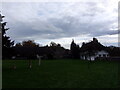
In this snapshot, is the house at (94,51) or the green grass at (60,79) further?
the house at (94,51)

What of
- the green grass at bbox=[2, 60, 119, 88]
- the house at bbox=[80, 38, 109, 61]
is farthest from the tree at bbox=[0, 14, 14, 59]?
the house at bbox=[80, 38, 109, 61]

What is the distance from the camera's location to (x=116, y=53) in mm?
81250

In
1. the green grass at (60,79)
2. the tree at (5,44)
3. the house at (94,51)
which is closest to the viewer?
the green grass at (60,79)

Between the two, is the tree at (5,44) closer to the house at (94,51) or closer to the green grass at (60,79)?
the green grass at (60,79)

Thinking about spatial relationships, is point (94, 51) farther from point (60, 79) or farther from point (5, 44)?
point (60, 79)

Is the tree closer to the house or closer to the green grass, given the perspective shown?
the green grass

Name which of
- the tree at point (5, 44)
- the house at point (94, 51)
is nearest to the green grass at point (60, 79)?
the tree at point (5, 44)

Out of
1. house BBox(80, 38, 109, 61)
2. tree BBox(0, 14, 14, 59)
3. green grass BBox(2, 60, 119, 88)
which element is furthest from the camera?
house BBox(80, 38, 109, 61)

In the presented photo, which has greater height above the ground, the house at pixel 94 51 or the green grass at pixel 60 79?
the house at pixel 94 51

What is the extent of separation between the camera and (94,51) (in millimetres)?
68500

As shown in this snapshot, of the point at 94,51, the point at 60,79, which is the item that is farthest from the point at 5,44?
the point at 94,51

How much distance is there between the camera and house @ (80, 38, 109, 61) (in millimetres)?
66181

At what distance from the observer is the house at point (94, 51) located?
217 feet

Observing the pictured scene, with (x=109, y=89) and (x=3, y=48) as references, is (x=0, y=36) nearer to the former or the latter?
(x=3, y=48)
